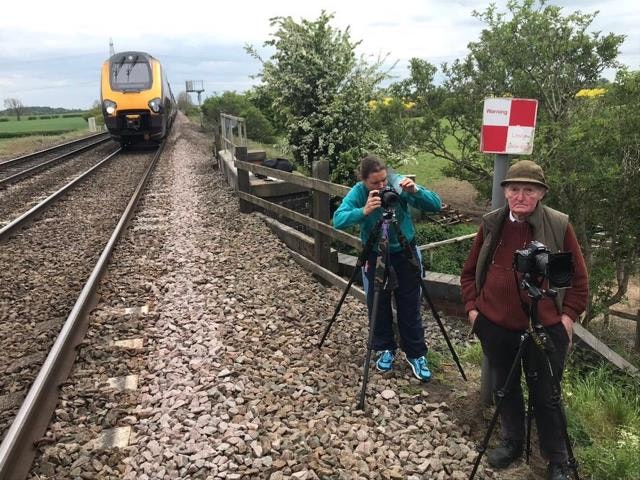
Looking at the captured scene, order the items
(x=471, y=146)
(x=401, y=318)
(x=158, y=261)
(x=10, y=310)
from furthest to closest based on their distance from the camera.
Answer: (x=471, y=146)
(x=158, y=261)
(x=10, y=310)
(x=401, y=318)

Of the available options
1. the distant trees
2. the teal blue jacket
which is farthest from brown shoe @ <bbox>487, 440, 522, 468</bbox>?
the distant trees

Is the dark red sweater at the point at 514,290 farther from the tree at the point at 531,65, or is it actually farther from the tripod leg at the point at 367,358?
the tree at the point at 531,65

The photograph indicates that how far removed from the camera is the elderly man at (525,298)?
2.61 m

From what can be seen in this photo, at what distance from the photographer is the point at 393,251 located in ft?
12.1

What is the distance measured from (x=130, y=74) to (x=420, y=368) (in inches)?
627

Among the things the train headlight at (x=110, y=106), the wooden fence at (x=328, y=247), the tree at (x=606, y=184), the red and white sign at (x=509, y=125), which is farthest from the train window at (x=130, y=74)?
the red and white sign at (x=509, y=125)

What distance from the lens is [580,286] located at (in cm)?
266

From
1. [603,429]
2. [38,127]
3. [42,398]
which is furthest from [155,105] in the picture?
[38,127]

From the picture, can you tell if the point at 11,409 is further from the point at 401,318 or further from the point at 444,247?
the point at 444,247

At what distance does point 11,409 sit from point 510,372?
3.19m

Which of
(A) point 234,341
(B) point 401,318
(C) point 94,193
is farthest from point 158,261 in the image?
(C) point 94,193

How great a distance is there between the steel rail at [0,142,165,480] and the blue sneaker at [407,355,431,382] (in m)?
2.50

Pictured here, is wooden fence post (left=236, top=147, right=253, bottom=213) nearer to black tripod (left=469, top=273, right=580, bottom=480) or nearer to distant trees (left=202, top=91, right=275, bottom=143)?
black tripod (left=469, top=273, right=580, bottom=480)

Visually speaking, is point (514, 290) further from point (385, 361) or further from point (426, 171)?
point (426, 171)
